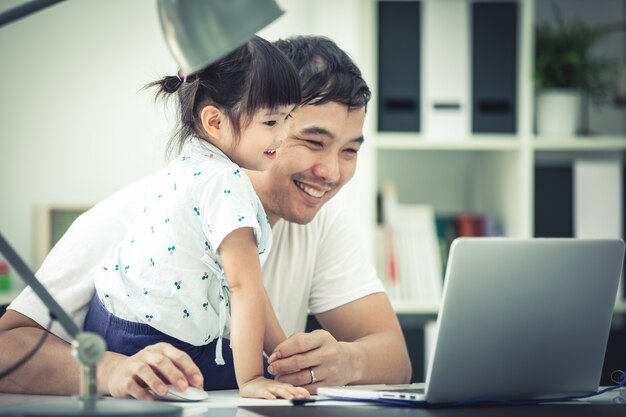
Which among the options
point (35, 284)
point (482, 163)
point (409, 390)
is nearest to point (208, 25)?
point (35, 284)

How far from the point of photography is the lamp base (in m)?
0.86

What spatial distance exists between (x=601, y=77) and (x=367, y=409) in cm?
225

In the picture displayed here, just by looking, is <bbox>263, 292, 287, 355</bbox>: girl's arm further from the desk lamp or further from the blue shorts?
the desk lamp

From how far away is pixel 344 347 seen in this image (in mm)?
1474

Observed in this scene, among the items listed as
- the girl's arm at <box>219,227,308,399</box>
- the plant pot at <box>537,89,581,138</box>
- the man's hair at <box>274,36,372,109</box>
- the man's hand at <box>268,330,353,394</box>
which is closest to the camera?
the girl's arm at <box>219,227,308,399</box>

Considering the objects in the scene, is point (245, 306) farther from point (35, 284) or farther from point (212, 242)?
point (35, 284)

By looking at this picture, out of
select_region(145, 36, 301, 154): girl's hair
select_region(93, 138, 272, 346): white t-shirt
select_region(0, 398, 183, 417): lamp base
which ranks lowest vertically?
select_region(0, 398, 183, 417): lamp base

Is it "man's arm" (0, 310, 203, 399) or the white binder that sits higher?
the white binder

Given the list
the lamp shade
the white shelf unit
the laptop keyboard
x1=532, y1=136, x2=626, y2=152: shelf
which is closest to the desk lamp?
the lamp shade

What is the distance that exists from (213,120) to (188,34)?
43 centimetres

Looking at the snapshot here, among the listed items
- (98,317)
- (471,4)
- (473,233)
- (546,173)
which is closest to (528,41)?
(471,4)

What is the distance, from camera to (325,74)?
172cm

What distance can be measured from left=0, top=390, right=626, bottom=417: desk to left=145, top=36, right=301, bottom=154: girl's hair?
1.45ft

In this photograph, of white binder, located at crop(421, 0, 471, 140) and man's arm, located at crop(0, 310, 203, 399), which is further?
white binder, located at crop(421, 0, 471, 140)
